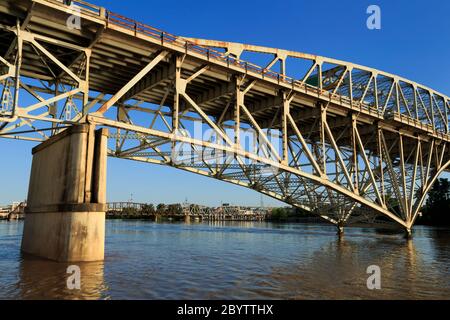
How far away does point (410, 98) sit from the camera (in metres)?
52.5

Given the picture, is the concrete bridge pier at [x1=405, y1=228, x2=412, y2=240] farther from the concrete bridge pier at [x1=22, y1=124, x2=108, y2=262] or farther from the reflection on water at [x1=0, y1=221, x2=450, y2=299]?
the concrete bridge pier at [x1=22, y1=124, x2=108, y2=262]

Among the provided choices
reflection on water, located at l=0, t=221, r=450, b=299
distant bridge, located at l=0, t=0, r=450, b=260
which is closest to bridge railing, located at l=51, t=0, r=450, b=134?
distant bridge, located at l=0, t=0, r=450, b=260

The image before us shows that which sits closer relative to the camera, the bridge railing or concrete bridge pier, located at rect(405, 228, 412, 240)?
the bridge railing

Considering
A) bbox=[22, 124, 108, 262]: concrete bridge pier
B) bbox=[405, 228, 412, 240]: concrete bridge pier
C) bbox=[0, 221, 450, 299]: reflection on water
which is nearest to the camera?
bbox=[0, 221, 450, 299]: reflection on water

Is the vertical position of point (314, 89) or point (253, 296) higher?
point (314, 89)

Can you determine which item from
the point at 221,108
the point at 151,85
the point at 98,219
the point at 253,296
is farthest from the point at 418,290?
the point at 221,108

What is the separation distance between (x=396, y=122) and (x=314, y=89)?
43.3 feet

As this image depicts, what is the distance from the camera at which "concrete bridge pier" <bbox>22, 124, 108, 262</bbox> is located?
17.9 metres

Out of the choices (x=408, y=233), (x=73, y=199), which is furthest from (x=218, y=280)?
(x=408, y=233)

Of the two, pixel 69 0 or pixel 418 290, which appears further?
pixel 69 0

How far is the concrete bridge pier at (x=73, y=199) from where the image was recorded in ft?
Result: 58.6

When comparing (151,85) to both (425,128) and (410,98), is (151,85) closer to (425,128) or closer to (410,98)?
(425,128)

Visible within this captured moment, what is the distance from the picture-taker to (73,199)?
60.5 ft

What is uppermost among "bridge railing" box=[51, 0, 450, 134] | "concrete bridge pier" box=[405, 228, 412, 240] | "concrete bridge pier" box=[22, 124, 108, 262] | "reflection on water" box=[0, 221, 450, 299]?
"bridge railing" box=[51, 0, 450, 134]
